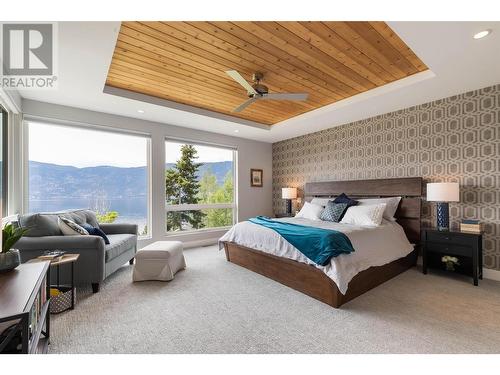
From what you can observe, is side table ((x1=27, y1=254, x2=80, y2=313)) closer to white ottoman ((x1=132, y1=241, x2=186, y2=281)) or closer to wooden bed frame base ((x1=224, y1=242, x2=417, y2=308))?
white ottoman ((x1=132, y1=241, x2=186, y2=281))

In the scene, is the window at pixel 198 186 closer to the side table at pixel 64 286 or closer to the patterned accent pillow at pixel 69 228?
the patterned accent pillow at pixel 69 228

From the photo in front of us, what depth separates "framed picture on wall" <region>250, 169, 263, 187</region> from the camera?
589cm

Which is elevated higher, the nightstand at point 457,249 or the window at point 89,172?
the window at point 89,172

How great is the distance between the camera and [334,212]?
3852 mm

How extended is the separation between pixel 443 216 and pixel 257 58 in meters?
3.29

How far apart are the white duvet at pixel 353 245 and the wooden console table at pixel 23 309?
7.28 feet

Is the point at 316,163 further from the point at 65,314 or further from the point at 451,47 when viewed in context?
the point at 65,314

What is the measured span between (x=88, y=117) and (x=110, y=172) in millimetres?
958

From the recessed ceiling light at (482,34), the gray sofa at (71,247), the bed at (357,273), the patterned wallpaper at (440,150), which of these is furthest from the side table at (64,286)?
the patterned wallpaper at (440,150)

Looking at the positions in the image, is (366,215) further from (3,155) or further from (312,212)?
(3,155)

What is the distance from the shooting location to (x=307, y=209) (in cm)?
437

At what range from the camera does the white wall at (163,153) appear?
141 inches

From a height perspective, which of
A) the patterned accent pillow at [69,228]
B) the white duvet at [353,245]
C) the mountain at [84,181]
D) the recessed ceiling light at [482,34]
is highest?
the recessed ceiling light at [482,34]
